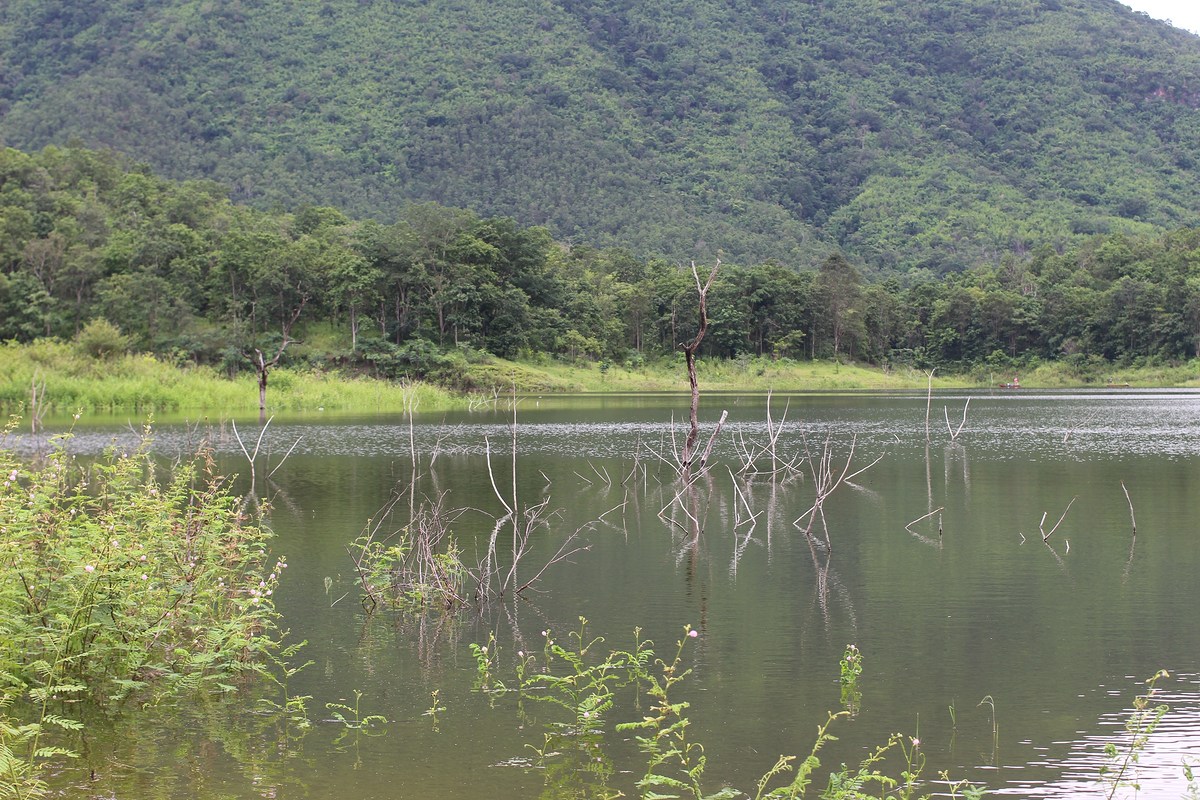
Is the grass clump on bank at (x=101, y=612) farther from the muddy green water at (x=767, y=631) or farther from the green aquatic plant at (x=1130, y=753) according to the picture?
the green aquatic plant at (x=1130, y=753)

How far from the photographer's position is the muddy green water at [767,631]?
9.55 metres

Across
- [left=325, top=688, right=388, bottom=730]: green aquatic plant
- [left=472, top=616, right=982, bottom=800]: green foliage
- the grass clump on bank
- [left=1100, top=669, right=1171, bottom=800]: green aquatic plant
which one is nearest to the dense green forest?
the grass clump on bank

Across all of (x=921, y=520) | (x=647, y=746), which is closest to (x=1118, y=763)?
(x=647, y=746)

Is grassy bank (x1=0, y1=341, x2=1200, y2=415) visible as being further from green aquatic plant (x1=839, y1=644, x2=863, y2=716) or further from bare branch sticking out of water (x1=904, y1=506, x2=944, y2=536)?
green aquatic plant (x1=839, y1=644, x2=863, y2=716)

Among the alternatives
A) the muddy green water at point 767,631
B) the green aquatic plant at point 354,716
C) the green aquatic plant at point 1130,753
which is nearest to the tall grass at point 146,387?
the muddy green water at point 767,631

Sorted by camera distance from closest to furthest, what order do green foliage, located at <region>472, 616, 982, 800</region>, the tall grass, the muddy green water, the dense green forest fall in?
green foliage, located at <region>472, 616, 982, 800</region> < the muddy green water < the tall grass < the dense green forest

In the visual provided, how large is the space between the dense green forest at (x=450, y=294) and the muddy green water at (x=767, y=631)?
46525 millimetres

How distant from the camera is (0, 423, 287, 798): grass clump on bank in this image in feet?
33.4

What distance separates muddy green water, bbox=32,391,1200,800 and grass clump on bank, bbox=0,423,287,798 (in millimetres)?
449

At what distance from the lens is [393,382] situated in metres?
74.3

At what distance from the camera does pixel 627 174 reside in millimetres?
194875

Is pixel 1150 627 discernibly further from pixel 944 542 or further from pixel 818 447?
pixel 818 447

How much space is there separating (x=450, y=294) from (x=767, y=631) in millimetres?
70588

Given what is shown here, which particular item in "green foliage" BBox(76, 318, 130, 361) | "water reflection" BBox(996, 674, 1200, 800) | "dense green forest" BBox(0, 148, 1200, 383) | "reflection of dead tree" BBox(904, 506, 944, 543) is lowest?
"water reflection" BBox(996, 674, 1200, 800)
